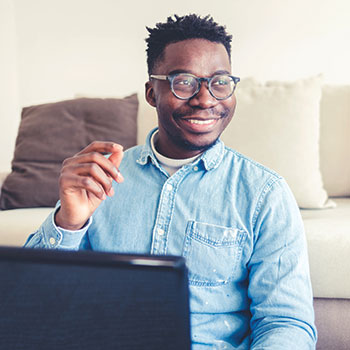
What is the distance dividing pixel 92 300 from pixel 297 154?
54.4 inches

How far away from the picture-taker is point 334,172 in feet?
5.63

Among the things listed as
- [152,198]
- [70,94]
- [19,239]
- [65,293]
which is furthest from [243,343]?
[70,94]

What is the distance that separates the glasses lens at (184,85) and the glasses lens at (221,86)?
1.5 inches

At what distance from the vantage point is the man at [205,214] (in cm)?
78

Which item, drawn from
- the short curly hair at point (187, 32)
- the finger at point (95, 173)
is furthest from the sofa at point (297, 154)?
the finger at point (95, 173)

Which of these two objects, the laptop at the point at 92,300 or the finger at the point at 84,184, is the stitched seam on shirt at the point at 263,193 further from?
the laptop at the point at 92,300

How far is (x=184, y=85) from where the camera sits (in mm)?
899

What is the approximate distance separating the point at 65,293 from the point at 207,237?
591 mm

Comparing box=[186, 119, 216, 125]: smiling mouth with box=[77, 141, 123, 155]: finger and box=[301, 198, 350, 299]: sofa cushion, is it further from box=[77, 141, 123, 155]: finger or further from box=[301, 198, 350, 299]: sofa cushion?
box=[301, 198, 350, 299]: sofa cushion

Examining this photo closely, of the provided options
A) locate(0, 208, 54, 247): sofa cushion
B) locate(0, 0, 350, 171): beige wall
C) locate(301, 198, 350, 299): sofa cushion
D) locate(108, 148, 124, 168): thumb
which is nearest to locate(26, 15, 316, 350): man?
locate(108, 148, 124, 168): thumb

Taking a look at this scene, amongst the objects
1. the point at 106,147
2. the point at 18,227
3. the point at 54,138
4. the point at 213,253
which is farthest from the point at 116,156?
the point at 54,138

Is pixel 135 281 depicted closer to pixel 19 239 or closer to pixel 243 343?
pixel 243 343

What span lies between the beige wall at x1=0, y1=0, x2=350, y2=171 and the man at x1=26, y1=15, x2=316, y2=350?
4.50 feet

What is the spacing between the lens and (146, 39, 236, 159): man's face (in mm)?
897
